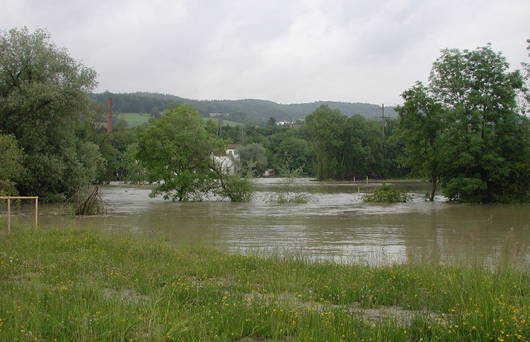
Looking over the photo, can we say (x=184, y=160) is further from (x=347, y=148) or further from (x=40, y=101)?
(x=347, y=148)

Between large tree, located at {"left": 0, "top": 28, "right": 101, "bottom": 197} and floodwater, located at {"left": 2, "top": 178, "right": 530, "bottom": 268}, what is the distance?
294 centimetres

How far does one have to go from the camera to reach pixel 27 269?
9.64 metres

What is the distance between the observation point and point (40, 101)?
31.9 metres

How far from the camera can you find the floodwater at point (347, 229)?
15.0 m

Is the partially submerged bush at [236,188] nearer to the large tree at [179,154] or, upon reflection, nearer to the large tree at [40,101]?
the large tree at [179,154]

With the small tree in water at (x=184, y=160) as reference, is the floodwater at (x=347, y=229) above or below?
below

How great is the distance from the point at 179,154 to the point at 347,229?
2088 centimetres

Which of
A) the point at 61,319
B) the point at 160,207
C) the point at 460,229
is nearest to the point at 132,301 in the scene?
the point at 61,319

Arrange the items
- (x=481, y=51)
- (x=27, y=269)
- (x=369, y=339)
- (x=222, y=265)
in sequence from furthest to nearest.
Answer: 1. (x=481, y=51)
2. (x=222, y=265)
3. (x=27, y=269)
4. (x=369, y=339)

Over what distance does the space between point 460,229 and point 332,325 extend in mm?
18219

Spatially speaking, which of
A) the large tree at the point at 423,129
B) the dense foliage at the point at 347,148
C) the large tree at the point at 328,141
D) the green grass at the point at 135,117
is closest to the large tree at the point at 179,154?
the large tree at the point at 423,129

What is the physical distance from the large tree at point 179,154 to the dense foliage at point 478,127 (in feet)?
52.8

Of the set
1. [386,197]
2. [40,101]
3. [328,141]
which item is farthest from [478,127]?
[328,141]

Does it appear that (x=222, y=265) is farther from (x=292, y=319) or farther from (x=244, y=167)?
(x=244, y=167)
